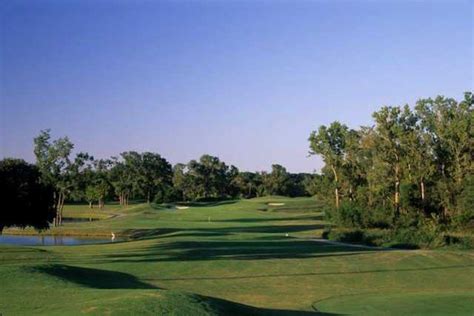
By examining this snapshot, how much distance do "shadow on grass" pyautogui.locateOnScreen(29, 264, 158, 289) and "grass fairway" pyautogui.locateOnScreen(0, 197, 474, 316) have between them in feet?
0.16

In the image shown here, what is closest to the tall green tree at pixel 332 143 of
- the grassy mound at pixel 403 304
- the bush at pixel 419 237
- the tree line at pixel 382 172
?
the tree line at pixel 382 172

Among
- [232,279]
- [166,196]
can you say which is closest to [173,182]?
[166,196]

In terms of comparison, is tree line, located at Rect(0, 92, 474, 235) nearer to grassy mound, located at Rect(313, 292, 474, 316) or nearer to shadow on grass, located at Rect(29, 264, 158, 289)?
shadow on grass, located at Rect(29, 264, 158, 289)

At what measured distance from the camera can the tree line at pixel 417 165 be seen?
57781 millimetres

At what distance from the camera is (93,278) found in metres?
25.5

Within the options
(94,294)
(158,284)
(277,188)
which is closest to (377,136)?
(158,284)

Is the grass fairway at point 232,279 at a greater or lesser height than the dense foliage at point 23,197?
lesser

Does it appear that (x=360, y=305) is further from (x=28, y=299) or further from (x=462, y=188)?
(x=462, y=188)

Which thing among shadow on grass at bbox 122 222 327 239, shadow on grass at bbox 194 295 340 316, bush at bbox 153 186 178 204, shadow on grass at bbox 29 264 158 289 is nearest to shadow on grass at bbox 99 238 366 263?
shadow on grass at bbox 29 264 158 289

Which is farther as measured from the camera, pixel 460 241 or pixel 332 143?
pixel 332 143

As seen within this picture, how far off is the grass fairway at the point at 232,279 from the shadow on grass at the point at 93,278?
5 cm

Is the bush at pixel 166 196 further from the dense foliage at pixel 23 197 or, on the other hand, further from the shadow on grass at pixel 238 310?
the shadow on grass at pixel 238 310

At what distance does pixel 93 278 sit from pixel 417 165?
42.3 metres

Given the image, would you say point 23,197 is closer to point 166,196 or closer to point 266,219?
point 266,219
